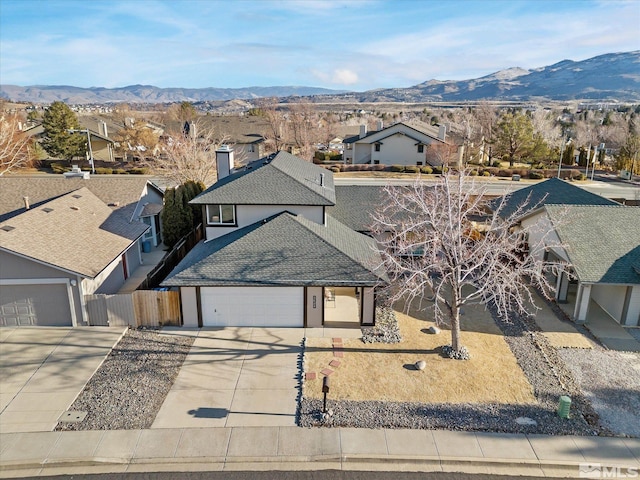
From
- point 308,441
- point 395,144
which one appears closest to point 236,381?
point 308,441

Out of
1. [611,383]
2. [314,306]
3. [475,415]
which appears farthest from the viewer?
[314,306]

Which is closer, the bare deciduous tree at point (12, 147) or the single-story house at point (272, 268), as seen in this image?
the single-story house at point (272, 268)

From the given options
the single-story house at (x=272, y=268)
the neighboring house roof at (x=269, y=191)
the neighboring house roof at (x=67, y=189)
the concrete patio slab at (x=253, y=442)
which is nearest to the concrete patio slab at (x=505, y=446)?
the concrete patio slab at (x=253, y=442)

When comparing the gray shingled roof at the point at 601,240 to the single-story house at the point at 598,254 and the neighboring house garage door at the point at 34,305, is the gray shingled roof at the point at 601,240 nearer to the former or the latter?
the single-story house at the point at 598,254

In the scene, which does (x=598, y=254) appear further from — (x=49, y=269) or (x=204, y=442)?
(x=49, y=269)

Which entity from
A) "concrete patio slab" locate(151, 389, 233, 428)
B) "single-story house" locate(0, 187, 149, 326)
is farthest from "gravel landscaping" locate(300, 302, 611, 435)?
"single-story house" locate(0, 187, 149, 326)

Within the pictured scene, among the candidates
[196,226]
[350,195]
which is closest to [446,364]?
[350,195]

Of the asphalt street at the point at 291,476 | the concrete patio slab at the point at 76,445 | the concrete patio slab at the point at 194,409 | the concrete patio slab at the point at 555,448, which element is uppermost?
the concrete patio slab at the point at 194,409
